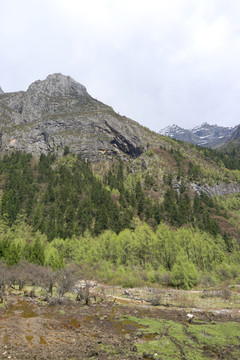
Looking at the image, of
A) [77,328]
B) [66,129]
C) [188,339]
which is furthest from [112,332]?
[66,129]

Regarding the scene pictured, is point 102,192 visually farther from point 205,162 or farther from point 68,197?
point 205,162

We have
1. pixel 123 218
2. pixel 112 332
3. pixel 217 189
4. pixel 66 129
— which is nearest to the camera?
pixel 112 332

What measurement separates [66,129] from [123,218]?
98973mm

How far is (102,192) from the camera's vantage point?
329 feet

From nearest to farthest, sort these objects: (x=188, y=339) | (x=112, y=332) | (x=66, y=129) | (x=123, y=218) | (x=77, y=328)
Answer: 1. (x=188, y=339)
2. (x=112, y=332)
3. (x=77, y=328)
4. (x=123, y=218)
5. (x=66, y=129)

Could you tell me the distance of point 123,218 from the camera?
3511 inches

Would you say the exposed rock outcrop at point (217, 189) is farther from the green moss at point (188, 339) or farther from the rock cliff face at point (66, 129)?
the green moss at point (188, 339)

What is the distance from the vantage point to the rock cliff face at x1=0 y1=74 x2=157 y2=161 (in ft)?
485

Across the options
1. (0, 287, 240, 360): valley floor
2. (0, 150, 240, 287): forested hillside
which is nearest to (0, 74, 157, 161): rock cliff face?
(0, 150, 240, 287): forested hillside

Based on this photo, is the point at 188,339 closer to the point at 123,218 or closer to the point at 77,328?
the point at 77,328

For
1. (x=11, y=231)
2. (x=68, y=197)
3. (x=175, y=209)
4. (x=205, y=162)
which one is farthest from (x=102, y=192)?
(x=205, y=162)

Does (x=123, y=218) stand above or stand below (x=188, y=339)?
above

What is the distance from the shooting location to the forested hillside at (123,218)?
54.1 meters

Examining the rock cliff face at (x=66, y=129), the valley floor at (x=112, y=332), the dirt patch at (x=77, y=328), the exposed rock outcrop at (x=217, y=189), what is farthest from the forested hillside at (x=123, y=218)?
the valley floor at (x=112, y=332)
